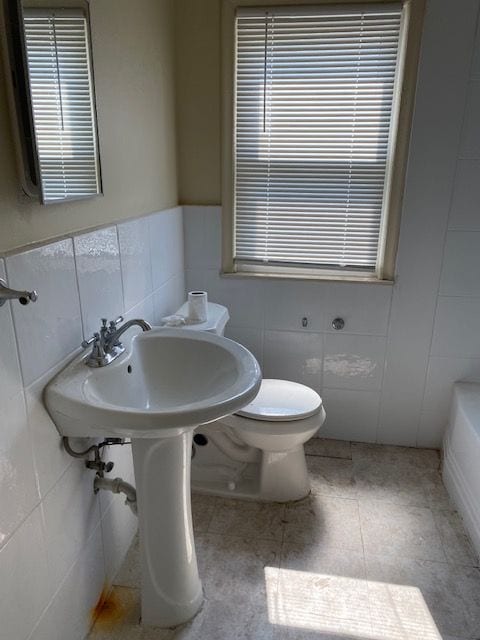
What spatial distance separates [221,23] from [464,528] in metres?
2.28

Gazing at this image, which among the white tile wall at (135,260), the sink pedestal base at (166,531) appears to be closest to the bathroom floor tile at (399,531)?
the sink pedestal base at (166,531)

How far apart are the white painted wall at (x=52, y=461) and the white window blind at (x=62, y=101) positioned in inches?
6.1

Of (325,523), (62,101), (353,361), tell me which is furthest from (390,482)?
(62,101)

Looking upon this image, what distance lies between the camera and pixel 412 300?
83.2 inches

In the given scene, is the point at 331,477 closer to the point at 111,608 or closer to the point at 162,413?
the point at 111,608

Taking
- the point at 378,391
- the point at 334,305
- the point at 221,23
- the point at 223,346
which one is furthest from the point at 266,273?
the point at 221,23

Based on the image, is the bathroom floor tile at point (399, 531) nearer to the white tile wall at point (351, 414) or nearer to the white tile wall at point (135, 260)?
the white tile wall at point (351, 414)

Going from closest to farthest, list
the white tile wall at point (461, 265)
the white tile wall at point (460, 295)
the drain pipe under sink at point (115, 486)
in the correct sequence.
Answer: the drain pipe under sink at point (115, 486) → the white tile wall at point (460, 295) → the white tile wall at point (461, 265)

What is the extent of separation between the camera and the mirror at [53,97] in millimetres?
968

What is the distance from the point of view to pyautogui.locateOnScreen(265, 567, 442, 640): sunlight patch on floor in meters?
1.42

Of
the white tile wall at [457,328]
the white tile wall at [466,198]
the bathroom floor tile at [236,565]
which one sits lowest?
the bathroom floor tile at [236,565]

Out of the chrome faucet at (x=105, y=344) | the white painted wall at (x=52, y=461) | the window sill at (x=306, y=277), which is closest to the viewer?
the white painted wall at (x=52, y=461)

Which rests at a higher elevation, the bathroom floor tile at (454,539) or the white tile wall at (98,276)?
the white tile wall at (98,276)

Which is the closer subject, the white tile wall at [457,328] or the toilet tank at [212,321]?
the toilet tank at [212,321]
